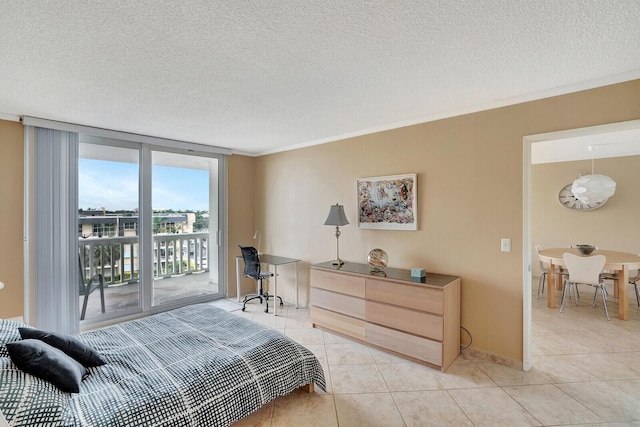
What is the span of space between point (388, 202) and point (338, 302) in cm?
132

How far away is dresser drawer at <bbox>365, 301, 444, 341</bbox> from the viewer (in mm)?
2693

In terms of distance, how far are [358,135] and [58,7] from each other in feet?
9.78

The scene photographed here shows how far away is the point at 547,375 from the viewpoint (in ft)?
8.49

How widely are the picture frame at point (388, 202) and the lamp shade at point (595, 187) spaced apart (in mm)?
3155

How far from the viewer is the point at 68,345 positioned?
1931 millimetres

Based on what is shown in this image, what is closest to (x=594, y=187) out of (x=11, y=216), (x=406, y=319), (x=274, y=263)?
(x=406, y=319)

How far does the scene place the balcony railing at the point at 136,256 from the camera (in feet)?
12.3

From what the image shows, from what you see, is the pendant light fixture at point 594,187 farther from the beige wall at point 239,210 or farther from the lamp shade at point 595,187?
the beige wall at point 239,210

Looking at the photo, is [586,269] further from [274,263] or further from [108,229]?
[108,229]

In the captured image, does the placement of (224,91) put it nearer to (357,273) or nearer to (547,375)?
(357,273)

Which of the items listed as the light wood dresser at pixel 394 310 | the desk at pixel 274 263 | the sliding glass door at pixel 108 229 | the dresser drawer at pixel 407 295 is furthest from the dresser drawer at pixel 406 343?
the sliding glass door at pixel 108 229

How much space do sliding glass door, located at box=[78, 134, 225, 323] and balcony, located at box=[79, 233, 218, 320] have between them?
0.01m

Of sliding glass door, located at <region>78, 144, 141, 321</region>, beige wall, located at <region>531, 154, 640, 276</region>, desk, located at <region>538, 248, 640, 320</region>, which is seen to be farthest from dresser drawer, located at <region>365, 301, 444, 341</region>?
beige wall, located at <region>531, 154, 640, 276</region>

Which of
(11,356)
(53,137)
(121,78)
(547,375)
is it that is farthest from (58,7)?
(547,375)
